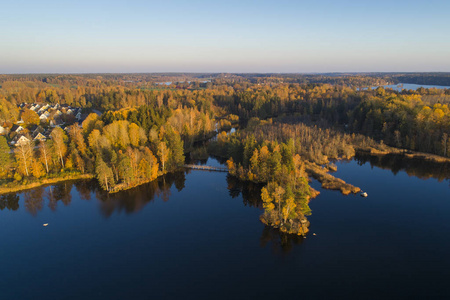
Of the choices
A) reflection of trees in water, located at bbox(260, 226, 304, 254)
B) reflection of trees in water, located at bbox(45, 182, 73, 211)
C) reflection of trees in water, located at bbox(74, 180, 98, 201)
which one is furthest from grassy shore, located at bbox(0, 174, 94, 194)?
reflection of trees in water, located at bbox(260, 226, 304, 254)

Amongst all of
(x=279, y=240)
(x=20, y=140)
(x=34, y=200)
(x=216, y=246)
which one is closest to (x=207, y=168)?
(x=216, y=246)

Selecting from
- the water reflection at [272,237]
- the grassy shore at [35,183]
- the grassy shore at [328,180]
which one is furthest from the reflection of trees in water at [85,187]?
the grassy shore at [328,180]

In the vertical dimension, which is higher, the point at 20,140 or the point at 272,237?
the point at 20,140

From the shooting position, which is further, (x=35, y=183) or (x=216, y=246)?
(x=35, y=183)

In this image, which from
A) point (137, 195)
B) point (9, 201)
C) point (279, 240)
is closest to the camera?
point (279, 240)

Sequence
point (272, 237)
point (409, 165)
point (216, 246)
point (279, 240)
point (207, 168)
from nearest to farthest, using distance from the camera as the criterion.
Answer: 1. point (216, 246)
2. point (279, 240)
3. point (272, 237)
4. point (207, 168)
5. point (409, 165)

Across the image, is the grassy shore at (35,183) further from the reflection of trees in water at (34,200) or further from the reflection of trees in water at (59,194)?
the reflection of trees in water at (59,194)

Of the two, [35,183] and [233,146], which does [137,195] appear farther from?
[233,146]
